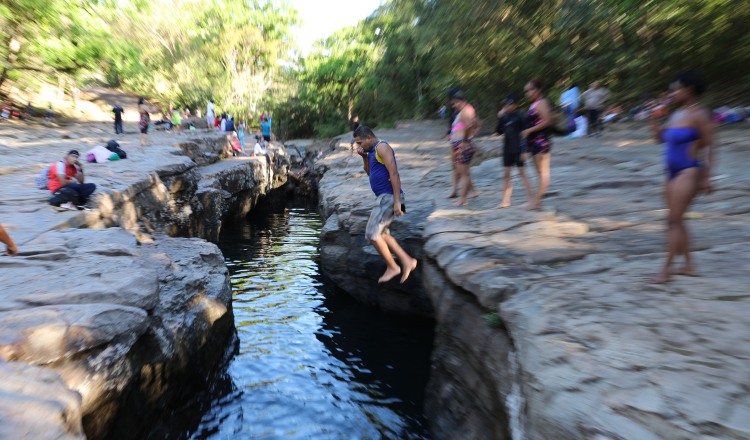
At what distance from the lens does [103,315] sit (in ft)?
12.2

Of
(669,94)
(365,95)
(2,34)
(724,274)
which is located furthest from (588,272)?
(365,95)

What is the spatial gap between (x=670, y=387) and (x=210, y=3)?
136 ft

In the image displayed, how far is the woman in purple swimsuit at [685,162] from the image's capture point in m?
3.44

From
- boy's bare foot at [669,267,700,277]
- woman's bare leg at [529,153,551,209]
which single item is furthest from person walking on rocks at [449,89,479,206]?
boy's bare foot at [669,267,700,277]

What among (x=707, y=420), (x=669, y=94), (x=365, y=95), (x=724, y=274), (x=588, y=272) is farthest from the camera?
(x=365, y=95)

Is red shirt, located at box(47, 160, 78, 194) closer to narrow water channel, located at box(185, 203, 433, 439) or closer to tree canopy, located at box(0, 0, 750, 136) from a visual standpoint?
narrow water channel, located at box(185, 203, 433, 439)

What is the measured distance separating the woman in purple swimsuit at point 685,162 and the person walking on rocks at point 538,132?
2.24 m

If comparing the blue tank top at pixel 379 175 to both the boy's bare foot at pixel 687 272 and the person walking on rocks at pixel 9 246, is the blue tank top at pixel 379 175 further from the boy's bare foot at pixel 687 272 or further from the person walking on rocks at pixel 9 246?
the person walking on rocks at pixel 9 246

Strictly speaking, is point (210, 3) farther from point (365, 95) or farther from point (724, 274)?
point (724, 274)

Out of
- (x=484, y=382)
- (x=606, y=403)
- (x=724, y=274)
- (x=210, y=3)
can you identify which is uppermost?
(x=210, y=3)

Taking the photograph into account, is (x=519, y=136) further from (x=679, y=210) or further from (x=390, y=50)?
(x=390, y=50)

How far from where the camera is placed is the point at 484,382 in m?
4.09

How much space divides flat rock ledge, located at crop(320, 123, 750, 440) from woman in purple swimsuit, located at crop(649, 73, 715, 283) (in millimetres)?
269

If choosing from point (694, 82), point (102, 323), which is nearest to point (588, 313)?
point (694, 82)
